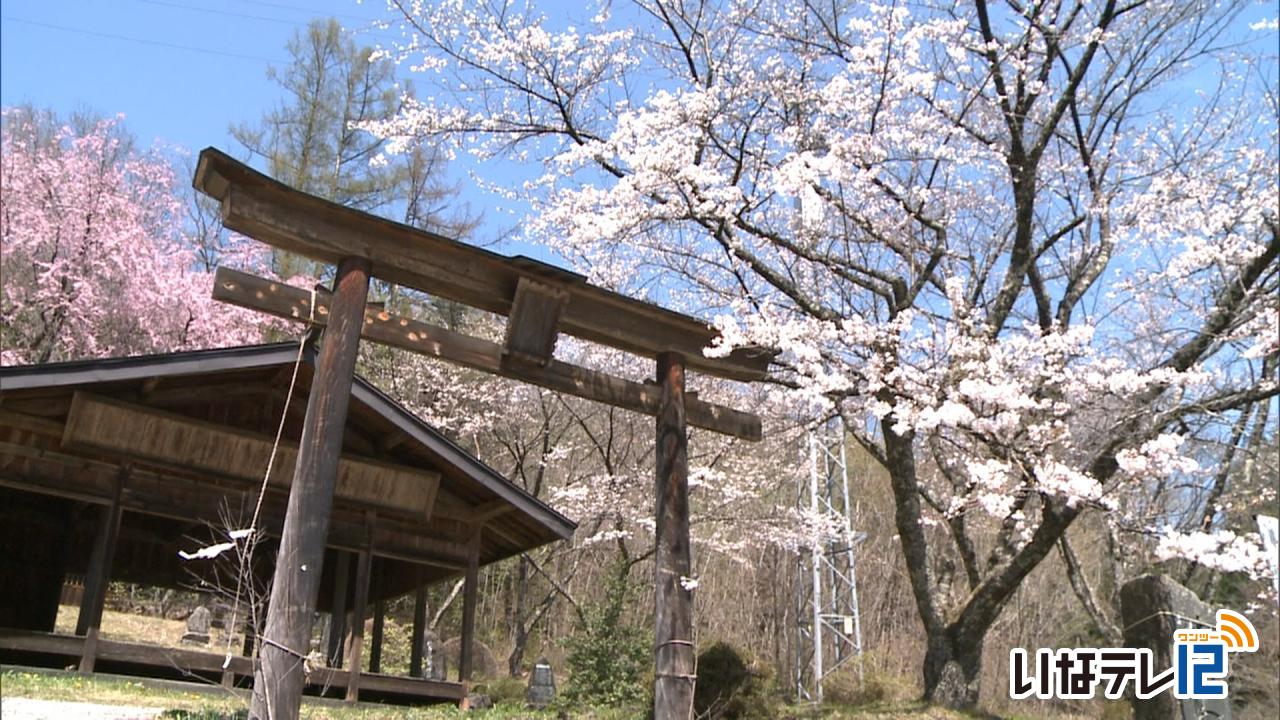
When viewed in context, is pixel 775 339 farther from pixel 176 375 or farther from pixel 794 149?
pixel 176 375

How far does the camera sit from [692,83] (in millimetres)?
11508

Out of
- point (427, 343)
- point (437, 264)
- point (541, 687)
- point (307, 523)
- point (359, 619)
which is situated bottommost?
point (541, 687)

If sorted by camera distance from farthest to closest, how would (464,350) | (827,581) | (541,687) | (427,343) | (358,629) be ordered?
(827,581), (541,687), (358,629), (464,350), (427,343)

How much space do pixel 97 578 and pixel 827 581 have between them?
55.6 ft

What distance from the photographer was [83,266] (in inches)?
718

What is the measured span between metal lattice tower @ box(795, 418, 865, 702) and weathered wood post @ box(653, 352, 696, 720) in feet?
27.3

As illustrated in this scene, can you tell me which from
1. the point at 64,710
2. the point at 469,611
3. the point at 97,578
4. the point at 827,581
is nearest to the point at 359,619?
the point at 469,611

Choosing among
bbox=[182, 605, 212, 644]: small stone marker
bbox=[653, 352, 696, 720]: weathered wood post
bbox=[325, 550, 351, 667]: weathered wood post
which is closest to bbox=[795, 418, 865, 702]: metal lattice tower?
bbox=[325, 550, 351, 667]: weathered wood post

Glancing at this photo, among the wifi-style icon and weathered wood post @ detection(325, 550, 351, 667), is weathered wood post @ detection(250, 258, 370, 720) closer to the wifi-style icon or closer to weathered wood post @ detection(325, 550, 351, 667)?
weathered wood post @ detection(325, 550, 351, 667)

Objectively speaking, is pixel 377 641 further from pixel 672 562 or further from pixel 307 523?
pixel 307 523

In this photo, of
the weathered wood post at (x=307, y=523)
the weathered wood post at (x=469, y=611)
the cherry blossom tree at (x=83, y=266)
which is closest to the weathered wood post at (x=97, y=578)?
the weathered wood post at (x=469, y=611)

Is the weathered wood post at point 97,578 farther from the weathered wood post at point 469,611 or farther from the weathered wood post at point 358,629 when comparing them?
the weathered wood post at point 469,611

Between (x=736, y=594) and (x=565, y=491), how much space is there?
25.7ft

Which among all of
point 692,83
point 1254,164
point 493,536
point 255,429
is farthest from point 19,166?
point 1254,164
